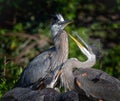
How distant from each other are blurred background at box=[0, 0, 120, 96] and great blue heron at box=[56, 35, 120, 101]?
197 inches

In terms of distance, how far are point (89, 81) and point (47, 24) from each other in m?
6.72

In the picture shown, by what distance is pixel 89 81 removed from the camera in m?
11.7

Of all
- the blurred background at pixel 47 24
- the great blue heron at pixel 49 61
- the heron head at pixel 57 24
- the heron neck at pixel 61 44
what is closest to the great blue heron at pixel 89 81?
the great blue heron at pixel 49 61

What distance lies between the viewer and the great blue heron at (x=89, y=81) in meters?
11.5

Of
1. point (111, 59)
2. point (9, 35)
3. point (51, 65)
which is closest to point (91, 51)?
point (51, 65)

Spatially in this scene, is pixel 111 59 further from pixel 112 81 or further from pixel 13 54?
pixel 112 81

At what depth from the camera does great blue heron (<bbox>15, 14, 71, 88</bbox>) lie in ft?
41.2

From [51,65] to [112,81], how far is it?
4.67ft

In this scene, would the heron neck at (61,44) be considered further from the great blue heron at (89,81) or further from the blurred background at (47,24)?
the blurred background at (47,24)

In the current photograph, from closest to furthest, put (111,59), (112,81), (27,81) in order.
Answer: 1. (112,81)
2. (27,81)
3. (111,59)

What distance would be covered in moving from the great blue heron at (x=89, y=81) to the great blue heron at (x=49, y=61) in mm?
320

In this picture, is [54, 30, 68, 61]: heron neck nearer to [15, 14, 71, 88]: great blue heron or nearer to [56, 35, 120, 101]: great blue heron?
[15, 14, 71, 88]: great blue heron

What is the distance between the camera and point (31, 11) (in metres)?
18.9

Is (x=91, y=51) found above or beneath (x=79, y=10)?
beneath
